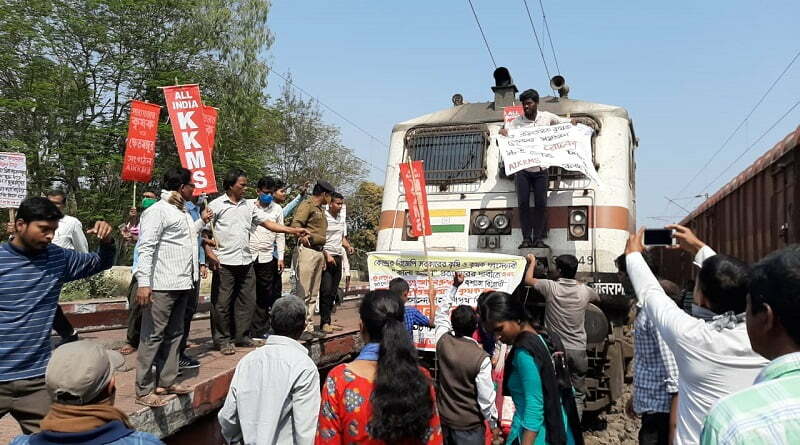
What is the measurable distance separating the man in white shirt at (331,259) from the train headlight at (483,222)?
1675mm

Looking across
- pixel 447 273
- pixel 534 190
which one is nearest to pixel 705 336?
pixel 447 273

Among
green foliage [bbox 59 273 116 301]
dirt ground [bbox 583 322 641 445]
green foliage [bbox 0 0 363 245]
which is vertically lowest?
dirt ground [bbox 583 322 641 445]

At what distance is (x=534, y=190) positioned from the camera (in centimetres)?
726

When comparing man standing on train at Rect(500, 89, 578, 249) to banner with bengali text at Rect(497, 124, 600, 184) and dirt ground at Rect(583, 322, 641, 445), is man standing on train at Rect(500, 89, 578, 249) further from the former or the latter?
dirt ground at Rect(583, 322, 641, 445)

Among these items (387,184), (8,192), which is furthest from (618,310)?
(8,192)

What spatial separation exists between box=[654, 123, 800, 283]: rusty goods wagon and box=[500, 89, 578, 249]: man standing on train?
7.54ft

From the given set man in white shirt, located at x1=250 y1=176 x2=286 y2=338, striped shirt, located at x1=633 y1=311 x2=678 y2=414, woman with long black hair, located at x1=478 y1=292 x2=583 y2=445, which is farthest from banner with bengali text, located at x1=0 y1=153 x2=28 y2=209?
striped shirt, located at x1=633 y1=311 x2=678 y2=414

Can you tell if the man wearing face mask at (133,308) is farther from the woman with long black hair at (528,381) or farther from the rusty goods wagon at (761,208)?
the rusty goods wagon at (761,208)

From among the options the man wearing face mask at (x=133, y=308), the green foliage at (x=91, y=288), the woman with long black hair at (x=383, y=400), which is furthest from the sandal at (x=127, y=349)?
the green foliage at (x=91, y=288)

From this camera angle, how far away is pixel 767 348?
1.40m

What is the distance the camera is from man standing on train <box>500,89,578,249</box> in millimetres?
7180

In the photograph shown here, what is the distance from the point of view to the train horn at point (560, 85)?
840cm

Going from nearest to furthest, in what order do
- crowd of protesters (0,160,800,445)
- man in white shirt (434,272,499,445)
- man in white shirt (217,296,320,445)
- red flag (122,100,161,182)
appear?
crowd of protesters (0,160,800,445), man in white shirt (217,296,320,445), man in white shirt (434,272,499,445), red flag (122,100,161,182)

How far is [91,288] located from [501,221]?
36.5 ft
